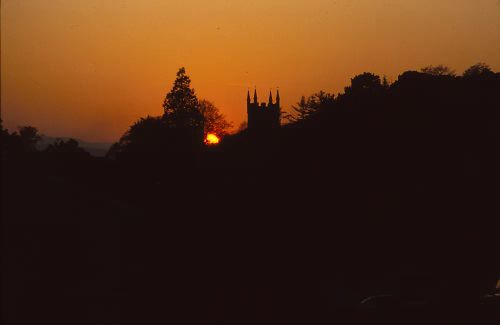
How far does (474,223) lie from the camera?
33969 mm

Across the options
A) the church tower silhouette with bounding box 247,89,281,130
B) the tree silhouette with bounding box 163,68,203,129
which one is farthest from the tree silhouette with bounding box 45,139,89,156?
the church tower silhouette with bounding box 247,89,281,130

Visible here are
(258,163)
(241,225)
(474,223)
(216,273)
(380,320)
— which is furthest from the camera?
(258,163)

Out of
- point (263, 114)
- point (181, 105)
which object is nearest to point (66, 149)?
point (181, 105)

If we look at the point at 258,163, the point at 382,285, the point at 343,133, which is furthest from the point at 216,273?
the point at 343,133

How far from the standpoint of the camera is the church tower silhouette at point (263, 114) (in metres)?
81.9

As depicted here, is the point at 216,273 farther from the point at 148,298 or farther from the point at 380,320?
the point at 380,320

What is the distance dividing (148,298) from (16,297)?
4.41m

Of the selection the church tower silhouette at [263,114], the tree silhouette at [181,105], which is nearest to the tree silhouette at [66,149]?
the tree silhouette at [181,105]

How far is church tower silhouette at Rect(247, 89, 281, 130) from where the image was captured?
81.9 meters

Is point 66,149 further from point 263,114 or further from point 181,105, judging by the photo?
point 263,114

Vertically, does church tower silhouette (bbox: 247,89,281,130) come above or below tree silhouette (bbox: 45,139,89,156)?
above

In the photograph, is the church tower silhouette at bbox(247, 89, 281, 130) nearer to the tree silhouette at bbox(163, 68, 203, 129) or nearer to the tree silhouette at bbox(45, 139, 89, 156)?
the tree silhouette at bbox(163, 68, 203, 129)

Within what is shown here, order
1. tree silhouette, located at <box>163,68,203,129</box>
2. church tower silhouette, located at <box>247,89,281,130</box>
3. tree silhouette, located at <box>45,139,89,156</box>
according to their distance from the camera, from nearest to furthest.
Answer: tree silhouette, located at <box>45,139,89,156</box> < tree silhouette, located at <box>163,68,203,129</box> < church tower silhouette, located at <box>247,89,281,130</box>

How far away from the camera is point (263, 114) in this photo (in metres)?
84.6
